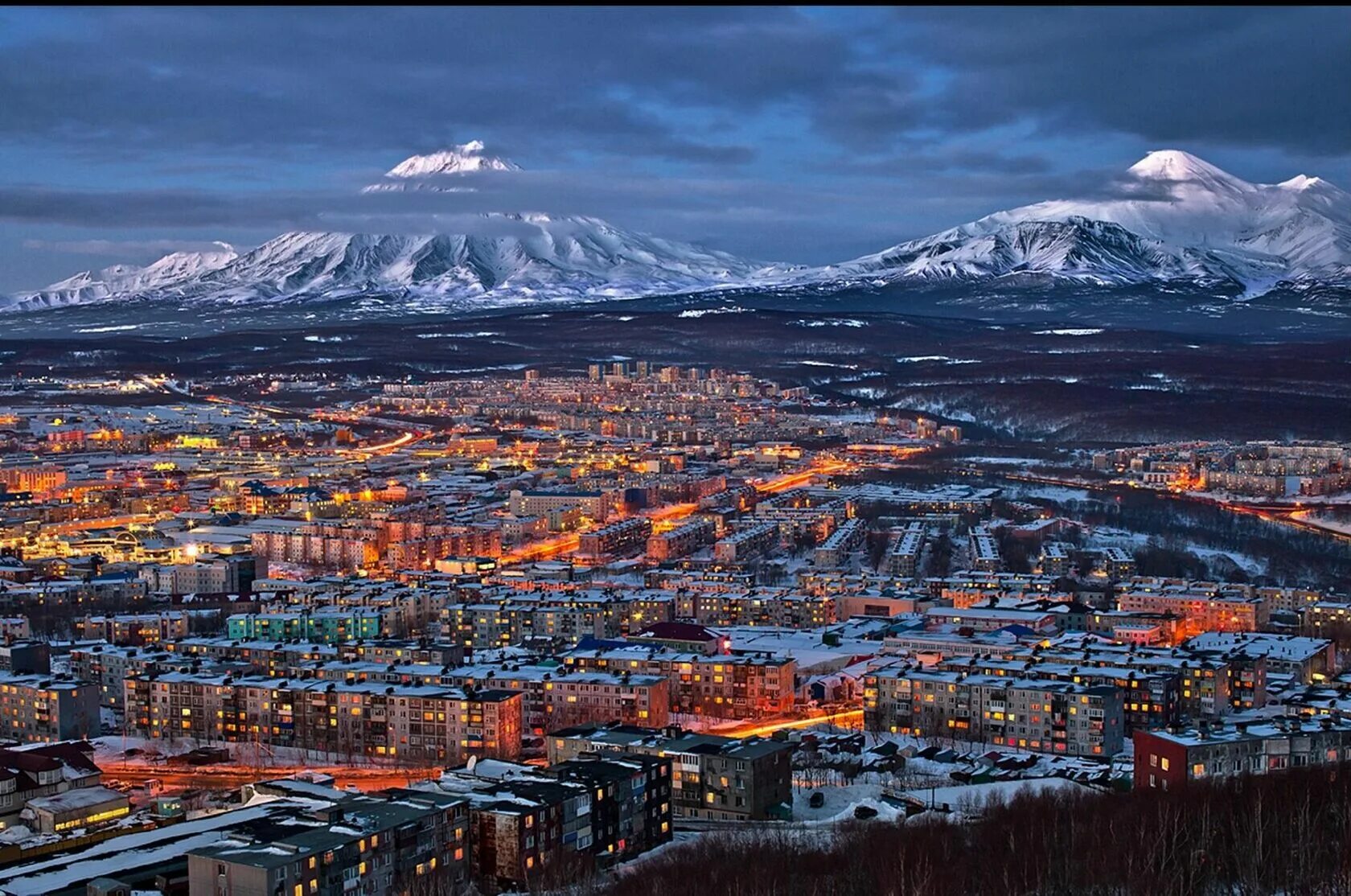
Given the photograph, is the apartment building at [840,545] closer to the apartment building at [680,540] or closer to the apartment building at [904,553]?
the apartment building at [904,553]

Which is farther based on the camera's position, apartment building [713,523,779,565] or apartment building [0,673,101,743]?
apartment building [713,523,779,565]

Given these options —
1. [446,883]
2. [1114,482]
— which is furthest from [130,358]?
[446,883]

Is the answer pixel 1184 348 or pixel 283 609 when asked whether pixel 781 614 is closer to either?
pixel 283 609

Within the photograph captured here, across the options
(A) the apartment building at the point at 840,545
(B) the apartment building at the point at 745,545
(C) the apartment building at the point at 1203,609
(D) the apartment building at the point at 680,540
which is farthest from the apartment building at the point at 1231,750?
(D) the apartment building at the point at 680,540

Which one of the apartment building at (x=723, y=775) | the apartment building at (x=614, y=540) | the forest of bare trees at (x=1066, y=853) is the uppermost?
the forest of bare trees at (x=1066, y=853)

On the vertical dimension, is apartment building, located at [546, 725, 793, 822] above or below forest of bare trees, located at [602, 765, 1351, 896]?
below

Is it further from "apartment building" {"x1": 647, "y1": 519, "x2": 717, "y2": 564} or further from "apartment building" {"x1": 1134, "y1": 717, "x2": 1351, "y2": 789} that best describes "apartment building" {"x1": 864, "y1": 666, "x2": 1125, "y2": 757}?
"apartment building" {"x1": 647, "y1": 519, "x2": 717, "y2": 564}

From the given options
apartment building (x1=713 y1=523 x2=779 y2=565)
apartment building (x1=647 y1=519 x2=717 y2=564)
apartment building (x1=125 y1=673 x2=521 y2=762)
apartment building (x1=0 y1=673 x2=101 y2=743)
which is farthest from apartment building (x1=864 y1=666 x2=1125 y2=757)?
apartment building (x1=647 y1=519 x2=717 y2=564)

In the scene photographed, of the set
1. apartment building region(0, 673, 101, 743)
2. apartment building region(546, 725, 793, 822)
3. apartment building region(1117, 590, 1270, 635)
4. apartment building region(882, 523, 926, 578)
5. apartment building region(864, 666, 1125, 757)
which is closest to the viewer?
apartment building region(546, 725, 793, 822)

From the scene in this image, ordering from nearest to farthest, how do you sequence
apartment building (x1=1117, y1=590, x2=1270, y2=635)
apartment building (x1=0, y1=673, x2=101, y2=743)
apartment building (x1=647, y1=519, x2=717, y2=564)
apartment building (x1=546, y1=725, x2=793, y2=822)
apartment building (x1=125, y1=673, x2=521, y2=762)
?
apartment building (x1=546, y1=725, x2=793, y2=822)
apartment building (x1=125, y1=673, x2=521, y2=762)
apartment building (x1=0, y1=673, x2=101, y2=743)
apartment building (x1=1117, y1=590, x2=1270, y2=635)
apartment building (x1=647, y1=519, x2=717, y2=564)
